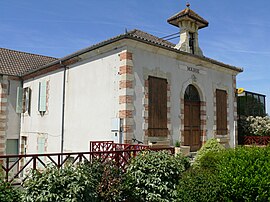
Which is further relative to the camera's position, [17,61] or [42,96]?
[17,61]

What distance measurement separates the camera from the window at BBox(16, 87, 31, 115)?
14.9 m

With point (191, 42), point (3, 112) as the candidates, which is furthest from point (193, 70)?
point (3, 112)

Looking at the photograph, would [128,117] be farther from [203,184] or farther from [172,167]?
[203,184]

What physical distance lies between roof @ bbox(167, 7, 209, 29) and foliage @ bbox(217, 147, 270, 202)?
25.6 feet

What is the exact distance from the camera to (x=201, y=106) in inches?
472

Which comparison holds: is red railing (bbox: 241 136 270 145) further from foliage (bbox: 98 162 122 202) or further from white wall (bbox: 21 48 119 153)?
foliage (bbox: 98 162 122 202)

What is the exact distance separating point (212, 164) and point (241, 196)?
1.68 meters

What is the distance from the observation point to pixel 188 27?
1222 centimetres

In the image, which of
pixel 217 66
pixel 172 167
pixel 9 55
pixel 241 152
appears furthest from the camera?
pixel 9 55

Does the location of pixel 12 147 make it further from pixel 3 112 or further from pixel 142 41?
pixel 142 41

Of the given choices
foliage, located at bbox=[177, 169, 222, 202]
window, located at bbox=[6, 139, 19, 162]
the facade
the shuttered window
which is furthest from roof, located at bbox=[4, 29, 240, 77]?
foliage, located at bbox=[177, 169, 222, 202]

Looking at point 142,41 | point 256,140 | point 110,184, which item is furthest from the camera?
point 256,140

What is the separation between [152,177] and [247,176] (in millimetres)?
2052

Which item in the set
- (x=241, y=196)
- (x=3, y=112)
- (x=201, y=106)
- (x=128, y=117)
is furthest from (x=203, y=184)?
(x=3, y=112)
